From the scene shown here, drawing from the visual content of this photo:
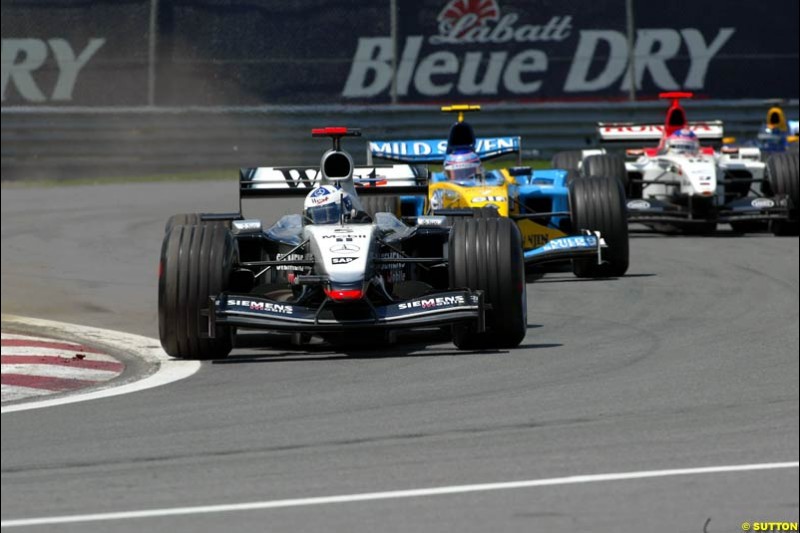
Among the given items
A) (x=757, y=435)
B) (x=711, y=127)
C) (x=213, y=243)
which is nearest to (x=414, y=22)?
(x=711, y=127)

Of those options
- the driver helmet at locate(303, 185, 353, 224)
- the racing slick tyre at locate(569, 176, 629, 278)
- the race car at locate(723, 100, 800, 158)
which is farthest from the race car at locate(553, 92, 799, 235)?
the driver helmet at locate(303, 185, 353, 224)

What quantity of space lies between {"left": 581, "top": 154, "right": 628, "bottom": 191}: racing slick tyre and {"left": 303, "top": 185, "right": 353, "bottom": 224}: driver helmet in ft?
41.2

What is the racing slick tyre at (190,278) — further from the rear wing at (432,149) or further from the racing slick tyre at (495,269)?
the racing slick tyre at (495,269)

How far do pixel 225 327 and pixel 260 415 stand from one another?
1.52 metres

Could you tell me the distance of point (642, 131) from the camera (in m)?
24.8

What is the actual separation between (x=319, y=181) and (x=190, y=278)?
3544mm

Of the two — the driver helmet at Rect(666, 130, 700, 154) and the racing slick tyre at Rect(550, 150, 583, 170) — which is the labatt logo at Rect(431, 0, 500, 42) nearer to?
the racing slick tyre at Rect(550, 150, 583, 170)

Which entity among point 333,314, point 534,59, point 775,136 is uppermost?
point 534,59

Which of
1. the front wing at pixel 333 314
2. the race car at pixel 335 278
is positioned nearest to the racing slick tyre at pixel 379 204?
the race car at pixel 335 278

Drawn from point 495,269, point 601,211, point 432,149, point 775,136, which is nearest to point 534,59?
point 775,136

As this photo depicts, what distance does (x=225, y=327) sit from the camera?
36.9 ft

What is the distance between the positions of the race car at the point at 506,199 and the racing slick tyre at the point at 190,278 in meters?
1.21

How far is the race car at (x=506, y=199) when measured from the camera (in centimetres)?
897

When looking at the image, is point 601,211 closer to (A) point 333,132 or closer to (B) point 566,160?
(A) point 333,132
